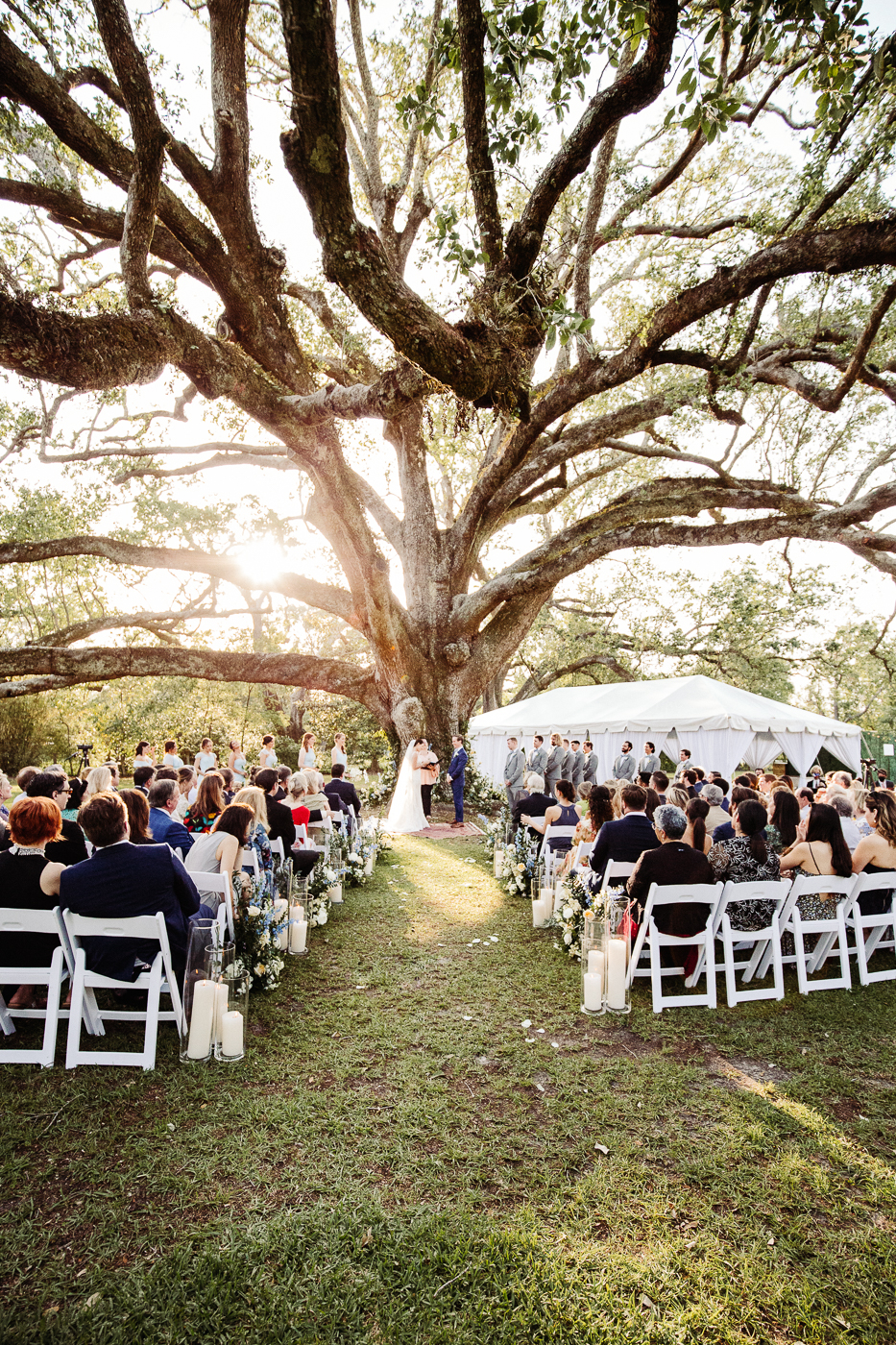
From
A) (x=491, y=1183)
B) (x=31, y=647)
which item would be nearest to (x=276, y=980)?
(x=491, y=1183)

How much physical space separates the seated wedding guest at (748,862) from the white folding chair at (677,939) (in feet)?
1.17

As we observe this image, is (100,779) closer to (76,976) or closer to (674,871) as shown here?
(76,976)

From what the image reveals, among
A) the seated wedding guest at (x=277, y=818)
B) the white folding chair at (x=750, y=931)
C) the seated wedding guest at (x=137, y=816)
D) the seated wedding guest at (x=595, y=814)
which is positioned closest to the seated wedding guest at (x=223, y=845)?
the seated wedding guest at (x=137, y=816)

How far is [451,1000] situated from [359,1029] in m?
0.80

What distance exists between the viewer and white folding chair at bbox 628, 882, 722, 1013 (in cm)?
465

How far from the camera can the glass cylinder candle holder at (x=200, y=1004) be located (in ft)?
12.4

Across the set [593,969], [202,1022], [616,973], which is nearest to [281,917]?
[202,1022]

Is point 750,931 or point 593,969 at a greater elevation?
point 750,931

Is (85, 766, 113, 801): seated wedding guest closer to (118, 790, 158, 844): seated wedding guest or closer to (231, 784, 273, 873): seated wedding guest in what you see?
(231, 784, 273, 873): seated wedding guest

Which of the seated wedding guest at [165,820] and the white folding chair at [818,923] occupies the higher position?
the seated wedding guest at [165,820]

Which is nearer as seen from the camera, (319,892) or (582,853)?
(582,853)

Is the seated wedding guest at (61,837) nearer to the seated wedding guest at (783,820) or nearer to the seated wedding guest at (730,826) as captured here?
the seated wedding guest at (730,826)

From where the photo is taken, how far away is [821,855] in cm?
542

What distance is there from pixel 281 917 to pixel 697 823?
356cm
